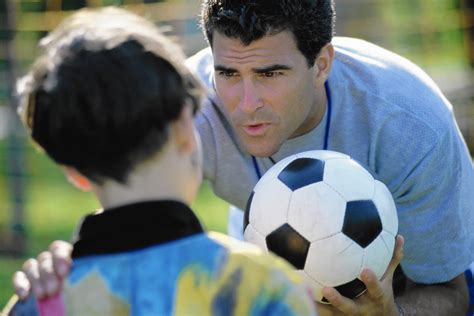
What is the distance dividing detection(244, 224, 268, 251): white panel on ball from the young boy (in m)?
1.24

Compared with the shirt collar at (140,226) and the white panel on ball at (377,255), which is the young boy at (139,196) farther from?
the white panel on ball at (377,255)

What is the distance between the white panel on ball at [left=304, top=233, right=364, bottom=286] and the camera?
3.48 meters

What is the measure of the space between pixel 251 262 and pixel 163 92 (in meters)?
0.41

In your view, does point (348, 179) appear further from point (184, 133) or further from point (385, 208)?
point (184, 133)

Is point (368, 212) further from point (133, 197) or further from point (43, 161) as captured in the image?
point (43, 161)

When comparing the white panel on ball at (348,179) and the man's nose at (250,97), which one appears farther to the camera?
the man's nose at (250,97)

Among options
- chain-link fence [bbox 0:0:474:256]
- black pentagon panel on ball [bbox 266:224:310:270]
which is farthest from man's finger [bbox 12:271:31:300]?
chain-link fence [bbox 0:0:474:256]

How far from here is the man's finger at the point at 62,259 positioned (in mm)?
2375

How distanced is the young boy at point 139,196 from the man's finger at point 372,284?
3.94 ft

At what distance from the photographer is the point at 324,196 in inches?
139

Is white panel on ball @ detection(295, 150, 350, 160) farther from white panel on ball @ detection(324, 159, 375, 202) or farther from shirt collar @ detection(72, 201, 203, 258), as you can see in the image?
shirt collar @ detection(72, 201, 203, 258)

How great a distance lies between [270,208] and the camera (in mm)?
3576

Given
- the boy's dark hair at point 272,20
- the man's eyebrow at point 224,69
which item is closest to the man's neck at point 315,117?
the boy's dark hair at point 272,20

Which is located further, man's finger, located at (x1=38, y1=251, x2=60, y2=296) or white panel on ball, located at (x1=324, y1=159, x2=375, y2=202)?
white panel on ball, located at (x1=324, y1=159, x2=375, y2=202)
